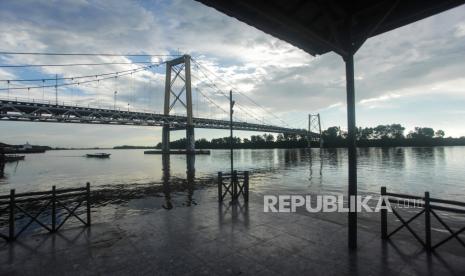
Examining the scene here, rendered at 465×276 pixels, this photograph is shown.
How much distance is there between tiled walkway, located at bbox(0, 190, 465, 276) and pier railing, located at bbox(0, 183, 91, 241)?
40 cm

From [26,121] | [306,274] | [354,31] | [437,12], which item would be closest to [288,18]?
[354,31]

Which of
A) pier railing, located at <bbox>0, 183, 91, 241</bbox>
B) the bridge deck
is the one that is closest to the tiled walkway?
pier railing, located at <bbox>0, 183, 91, 241</bbox>

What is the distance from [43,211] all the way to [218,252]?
11282mm

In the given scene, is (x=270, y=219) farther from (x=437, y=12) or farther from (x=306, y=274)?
(x=437, y=12)

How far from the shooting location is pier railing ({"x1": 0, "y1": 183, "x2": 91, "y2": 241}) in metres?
7.29

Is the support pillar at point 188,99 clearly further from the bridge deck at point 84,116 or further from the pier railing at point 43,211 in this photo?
the pier railing at point 43,211

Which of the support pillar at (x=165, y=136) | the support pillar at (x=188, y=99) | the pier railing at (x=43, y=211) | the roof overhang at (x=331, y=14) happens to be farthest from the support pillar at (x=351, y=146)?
the support pillar at (x=165, y=136)

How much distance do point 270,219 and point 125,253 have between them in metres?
4.85

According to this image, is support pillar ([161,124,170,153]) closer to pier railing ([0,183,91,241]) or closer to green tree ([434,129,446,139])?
pier railing ([0,183,91,241])

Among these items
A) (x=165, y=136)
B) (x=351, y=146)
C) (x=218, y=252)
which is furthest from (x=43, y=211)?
(x=165, y=136)

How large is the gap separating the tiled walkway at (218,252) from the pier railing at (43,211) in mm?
396

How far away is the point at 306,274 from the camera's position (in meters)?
5.00

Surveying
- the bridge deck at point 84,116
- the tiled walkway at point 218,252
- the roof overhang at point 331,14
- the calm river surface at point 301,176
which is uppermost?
the bridge deck at point 84,116

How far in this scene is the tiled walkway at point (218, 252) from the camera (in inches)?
206
